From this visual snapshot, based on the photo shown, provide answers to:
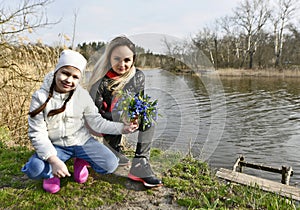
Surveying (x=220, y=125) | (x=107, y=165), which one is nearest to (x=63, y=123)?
(x=107, y=165)

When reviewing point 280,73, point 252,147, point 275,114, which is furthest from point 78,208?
point 280,73

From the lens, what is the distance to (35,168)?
1958 mm

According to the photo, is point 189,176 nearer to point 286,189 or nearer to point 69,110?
point 286,189

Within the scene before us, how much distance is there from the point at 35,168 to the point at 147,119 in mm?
937

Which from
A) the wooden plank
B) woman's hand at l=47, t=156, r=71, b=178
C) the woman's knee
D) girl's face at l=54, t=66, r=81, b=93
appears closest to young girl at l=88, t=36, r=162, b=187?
the woman's knee

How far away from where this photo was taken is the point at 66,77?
1.99m

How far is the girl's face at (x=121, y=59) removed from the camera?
2266mm

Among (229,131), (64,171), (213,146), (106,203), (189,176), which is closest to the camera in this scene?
(64,171)

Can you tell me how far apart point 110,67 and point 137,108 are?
0.52 m

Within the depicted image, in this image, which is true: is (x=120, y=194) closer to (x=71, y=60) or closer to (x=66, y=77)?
(x=66, y=77)

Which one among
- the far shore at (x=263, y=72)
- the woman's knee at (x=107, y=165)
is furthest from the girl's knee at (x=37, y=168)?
the far shore at (x=263, y=72)

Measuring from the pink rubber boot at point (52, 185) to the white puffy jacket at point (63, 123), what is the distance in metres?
0.30

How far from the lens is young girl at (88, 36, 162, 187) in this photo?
2.28m

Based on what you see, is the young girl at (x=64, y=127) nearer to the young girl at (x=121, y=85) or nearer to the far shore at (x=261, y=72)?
the young girl at (x=121, y=85)
